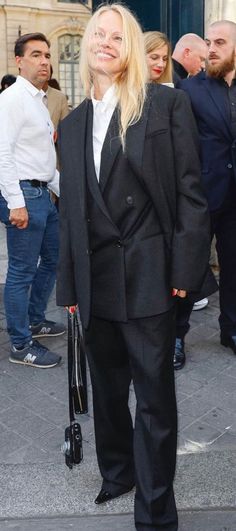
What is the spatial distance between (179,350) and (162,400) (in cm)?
166

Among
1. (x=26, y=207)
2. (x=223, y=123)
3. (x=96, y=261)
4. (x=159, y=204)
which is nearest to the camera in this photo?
(x=159, y=204)

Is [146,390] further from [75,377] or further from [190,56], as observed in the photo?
[190,56]

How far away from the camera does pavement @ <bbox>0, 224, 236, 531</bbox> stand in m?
2.62

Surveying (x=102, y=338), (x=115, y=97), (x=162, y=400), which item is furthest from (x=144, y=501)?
(x=115, y=97)

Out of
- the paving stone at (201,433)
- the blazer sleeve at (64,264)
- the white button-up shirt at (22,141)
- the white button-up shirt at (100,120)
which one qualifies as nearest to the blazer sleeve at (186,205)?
the white button-up shirt at (100,120)

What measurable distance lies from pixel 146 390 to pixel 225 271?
1937mm

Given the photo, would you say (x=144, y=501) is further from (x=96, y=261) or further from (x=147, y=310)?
(x=96, y=261)

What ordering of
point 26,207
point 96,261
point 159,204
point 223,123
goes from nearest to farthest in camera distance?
point 159,204 → point 96,261 → point 223,123 → point 26,207

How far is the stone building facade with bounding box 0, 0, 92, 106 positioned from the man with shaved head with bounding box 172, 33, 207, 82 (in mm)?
24957

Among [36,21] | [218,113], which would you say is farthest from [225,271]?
[36,21]

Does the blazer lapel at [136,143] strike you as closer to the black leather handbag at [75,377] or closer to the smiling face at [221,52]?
the black leather handbag at [75,377]

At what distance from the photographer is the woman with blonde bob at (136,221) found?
2.17m

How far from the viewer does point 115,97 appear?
2.21 m

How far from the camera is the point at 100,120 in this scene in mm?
2287
